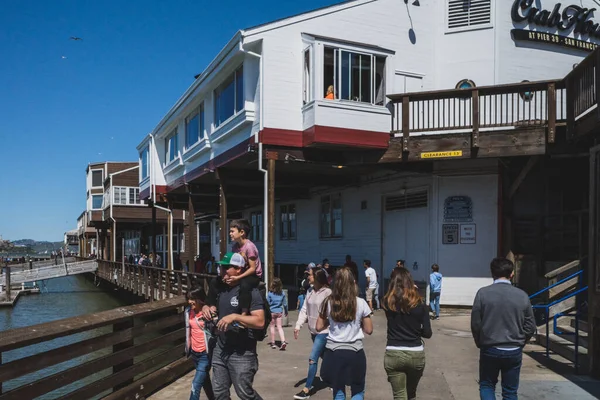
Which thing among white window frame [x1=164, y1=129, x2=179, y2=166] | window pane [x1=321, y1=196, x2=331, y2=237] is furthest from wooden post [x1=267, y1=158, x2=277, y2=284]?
white window frame [x1=164, y1=129, x2=179, y2=166]

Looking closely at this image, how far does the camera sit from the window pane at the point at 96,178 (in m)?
58.0

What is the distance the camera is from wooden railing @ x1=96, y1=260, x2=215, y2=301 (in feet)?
50.9

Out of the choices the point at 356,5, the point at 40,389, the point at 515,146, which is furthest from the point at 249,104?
the point at 40,389

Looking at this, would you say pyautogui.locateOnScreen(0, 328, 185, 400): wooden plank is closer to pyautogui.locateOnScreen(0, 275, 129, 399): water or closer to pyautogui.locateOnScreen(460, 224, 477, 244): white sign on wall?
pyautogui.locateOnScreen(460, 224, 477, 244): white sign on wall

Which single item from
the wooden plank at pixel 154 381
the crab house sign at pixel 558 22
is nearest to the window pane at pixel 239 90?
the crab house sign at pixel 558 22

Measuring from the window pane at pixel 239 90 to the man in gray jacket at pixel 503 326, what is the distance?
11010mm

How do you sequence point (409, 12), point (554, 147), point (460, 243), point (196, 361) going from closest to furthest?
point (196, 361) → point (554, 147) → point (460, 243) → point (409, 12)

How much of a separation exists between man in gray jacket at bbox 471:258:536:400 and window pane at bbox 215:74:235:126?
1177cm

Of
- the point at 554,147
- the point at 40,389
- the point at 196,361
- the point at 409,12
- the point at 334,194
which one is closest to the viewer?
the point at 40,389

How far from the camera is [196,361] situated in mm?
6199

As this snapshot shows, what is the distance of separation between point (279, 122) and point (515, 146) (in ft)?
18.6

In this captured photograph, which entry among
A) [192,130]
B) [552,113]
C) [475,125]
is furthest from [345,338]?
[192,130]

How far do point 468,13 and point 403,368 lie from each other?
13491 millimetres

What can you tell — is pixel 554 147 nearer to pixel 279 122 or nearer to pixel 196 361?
pixel 279 122
